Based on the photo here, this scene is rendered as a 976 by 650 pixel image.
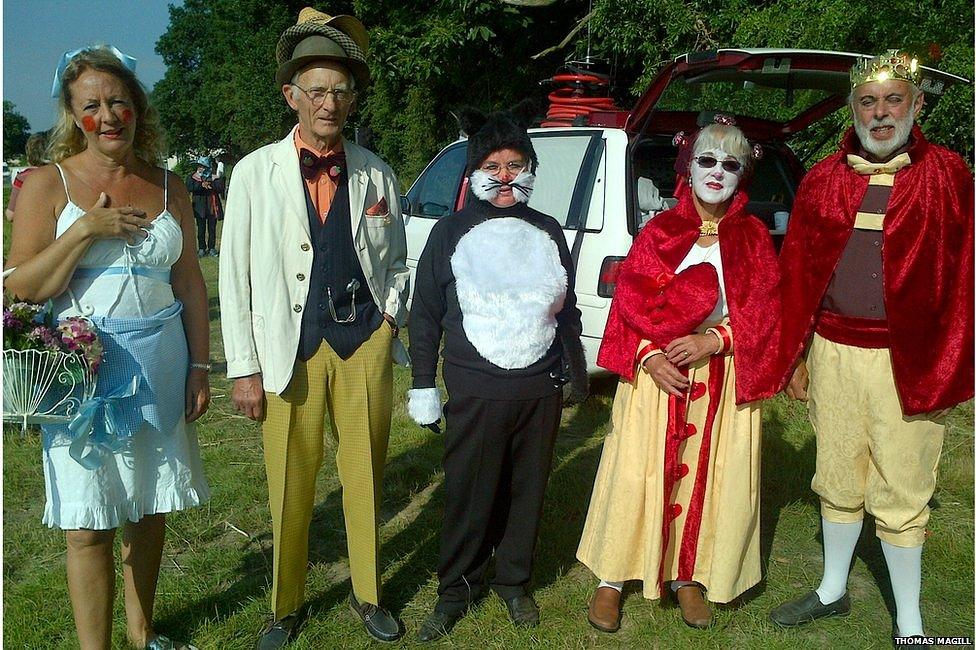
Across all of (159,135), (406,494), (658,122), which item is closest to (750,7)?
(658,122)

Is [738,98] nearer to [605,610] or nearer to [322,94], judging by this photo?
[322,94]

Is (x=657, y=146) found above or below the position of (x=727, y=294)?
above

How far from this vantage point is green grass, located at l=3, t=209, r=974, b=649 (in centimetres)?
321

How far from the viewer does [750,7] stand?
30.1 feet

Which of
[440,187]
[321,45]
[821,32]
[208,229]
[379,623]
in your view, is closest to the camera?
[321,45]

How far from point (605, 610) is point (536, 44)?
1205 cm

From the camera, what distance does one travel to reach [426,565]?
3.75 metres

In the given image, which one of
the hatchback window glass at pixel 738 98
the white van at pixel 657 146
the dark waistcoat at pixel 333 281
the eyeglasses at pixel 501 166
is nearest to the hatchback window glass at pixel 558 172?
the white van at pixel 657 146

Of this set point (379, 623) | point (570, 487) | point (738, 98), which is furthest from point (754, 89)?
point (379, 623)

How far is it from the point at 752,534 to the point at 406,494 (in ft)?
6.51

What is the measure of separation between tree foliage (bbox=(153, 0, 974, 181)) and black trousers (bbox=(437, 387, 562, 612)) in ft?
6.15

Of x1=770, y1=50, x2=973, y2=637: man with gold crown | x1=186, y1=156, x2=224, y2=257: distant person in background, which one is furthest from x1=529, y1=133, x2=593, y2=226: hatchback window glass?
x1=186, y1=156, x2=224, y2=257: distant person in background

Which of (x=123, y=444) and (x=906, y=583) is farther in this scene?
(x=906, y=583)

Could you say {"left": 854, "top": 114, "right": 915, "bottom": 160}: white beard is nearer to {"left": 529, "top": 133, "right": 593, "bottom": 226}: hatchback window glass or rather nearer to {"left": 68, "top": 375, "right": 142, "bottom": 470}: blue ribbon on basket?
{"left": 529, "top": 133, "right": 593, "bottom": 226}: hatchback window glass
